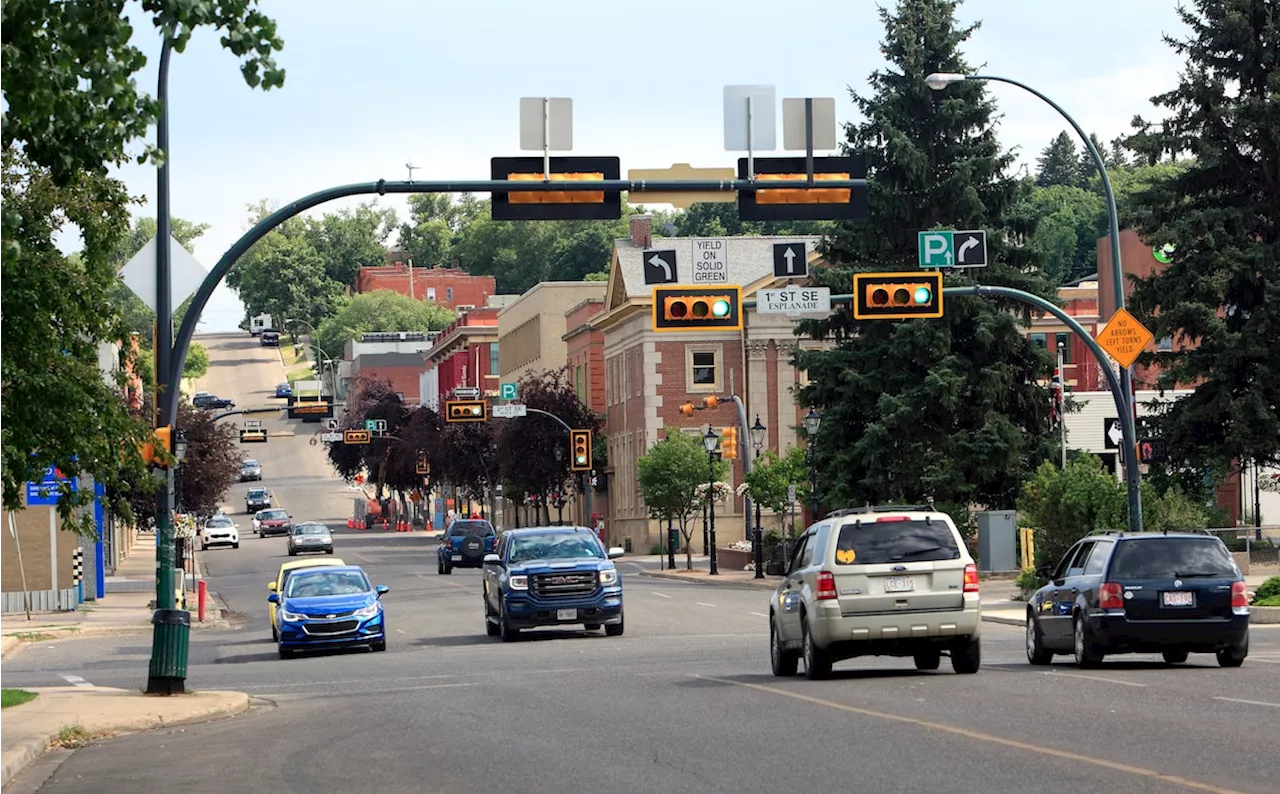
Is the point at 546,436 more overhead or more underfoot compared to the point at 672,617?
more overhead

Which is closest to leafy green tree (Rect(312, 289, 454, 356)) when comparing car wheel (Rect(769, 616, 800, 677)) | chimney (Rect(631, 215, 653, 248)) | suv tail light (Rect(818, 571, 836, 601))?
chimney (Rect(631, 215, 653, 248))

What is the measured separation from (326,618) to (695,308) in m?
8.70

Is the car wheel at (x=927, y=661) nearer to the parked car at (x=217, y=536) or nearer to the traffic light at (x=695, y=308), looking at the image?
the traffic light at (x=695, y=308)

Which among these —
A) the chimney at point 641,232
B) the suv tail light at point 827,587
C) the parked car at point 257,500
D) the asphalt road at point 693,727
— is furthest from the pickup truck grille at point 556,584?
the parked car at point 257,500

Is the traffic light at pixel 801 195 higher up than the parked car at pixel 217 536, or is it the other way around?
the traffic light at pixel 801 195

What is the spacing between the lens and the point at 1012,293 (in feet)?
115

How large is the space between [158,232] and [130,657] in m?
13.4

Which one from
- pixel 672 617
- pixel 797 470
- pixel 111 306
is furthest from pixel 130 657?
pixel 797 470

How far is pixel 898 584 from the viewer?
21.7 metres

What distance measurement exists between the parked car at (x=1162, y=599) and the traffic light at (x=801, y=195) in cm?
501

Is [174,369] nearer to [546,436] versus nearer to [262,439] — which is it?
[546,436]

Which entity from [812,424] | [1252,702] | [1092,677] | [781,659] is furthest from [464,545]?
[1252,702]

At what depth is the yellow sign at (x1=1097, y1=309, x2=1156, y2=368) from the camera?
3409cm

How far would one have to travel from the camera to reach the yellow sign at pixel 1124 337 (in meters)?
34.1
